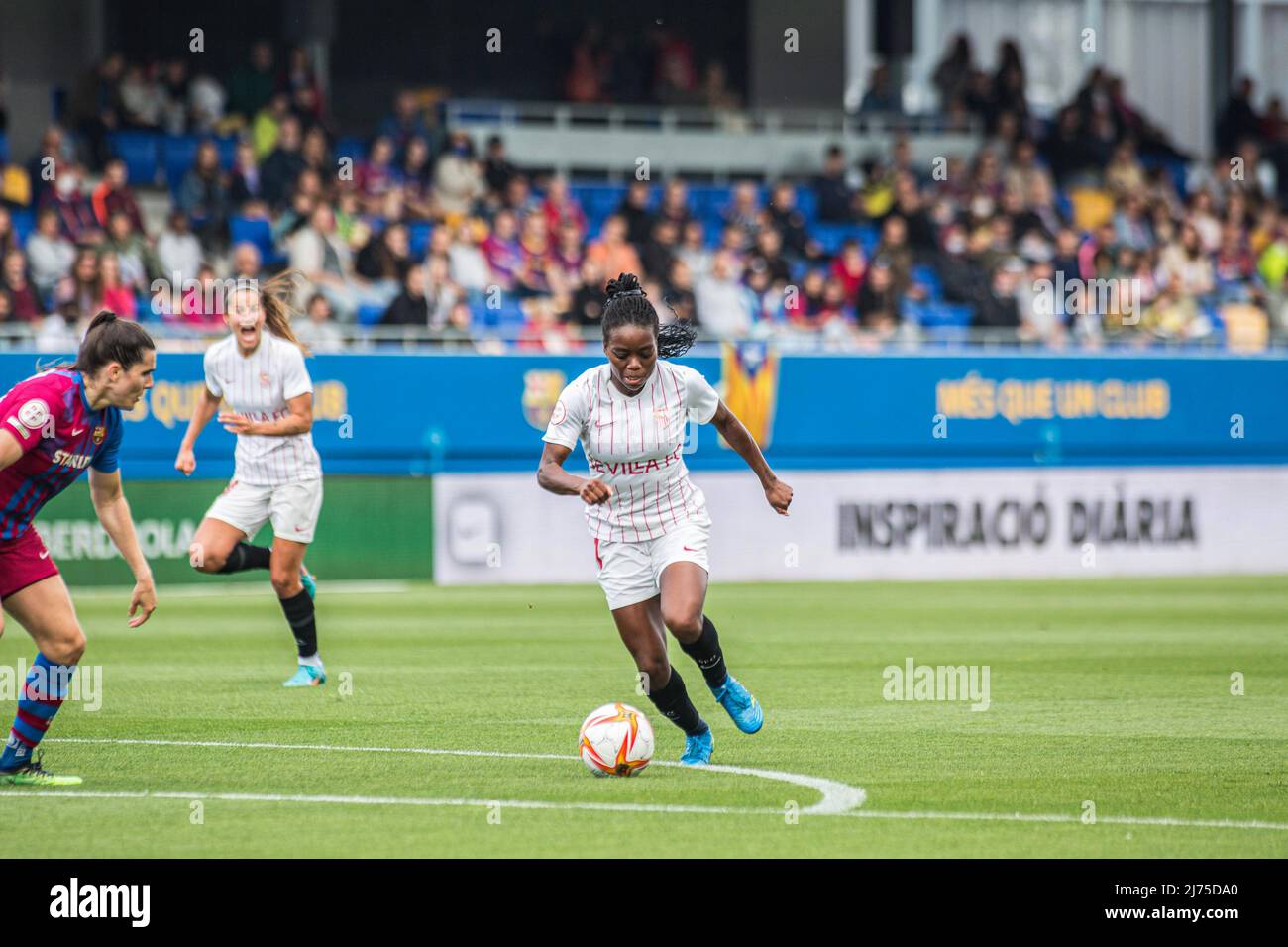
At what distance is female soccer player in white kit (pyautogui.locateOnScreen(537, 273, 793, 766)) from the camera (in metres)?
9.08

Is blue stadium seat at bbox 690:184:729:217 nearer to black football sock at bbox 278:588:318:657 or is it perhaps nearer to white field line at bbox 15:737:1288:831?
black football sock at bbox 278:588:318:657

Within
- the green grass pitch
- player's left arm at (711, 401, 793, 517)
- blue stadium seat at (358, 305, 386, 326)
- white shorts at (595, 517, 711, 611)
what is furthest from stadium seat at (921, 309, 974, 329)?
white shorts at (595, 517, 711, 611)

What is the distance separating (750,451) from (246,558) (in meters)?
5.42

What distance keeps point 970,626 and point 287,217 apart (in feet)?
30.5

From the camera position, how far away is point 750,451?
938 cm

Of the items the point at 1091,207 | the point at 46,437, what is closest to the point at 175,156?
the point at 1091,207

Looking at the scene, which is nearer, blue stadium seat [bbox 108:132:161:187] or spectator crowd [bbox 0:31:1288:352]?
spectator crowd [bbox 0:31:1288:352]

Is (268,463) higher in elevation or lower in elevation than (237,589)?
higher

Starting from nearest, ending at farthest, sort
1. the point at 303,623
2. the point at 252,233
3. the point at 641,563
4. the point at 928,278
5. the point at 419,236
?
the point at 641,563 < the point at 303,623 < the point at 252,233 < the point at 419,236 < the point at 928,278

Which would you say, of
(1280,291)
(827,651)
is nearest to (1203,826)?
(827,651)

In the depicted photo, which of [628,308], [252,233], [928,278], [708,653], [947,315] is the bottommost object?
[708,653]

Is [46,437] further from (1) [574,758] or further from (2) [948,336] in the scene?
(2) [948,336]

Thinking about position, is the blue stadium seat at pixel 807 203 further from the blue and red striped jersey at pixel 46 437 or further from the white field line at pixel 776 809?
the blue and red striped jersey at pixel 46 437

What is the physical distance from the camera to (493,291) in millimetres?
22797
